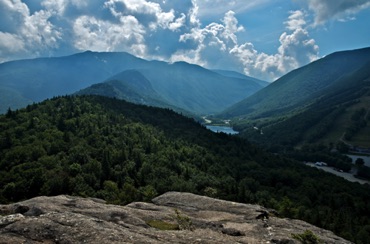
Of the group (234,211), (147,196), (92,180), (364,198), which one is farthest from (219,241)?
(364,198)

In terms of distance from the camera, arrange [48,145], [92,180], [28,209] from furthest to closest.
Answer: [48,145]
[92,180]
[28,209]

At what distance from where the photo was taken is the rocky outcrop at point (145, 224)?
32625mm

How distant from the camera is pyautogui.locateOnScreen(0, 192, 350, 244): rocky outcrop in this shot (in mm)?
32625

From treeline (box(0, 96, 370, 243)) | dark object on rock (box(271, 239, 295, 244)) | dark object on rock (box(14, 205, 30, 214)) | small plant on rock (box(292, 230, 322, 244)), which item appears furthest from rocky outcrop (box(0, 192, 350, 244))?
treeline (box(0, 96, 370, 243))

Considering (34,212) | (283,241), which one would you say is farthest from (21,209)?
(283,241)

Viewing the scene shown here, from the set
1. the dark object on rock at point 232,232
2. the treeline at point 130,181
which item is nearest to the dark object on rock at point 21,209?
the dark object on rock at point 232,232

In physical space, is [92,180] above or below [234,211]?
below

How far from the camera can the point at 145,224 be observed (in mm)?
43969

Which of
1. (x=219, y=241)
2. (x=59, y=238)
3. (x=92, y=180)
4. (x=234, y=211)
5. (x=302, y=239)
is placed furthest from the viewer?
(x=92, y=180)

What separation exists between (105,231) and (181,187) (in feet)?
342

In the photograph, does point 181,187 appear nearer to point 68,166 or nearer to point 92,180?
point 92,180

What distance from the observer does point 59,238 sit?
31.9 metres

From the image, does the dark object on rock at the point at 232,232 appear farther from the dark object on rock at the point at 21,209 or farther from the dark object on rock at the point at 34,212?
the dark object on rock at the point at 21,209

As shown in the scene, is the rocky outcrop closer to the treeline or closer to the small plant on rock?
the small plant on rock
